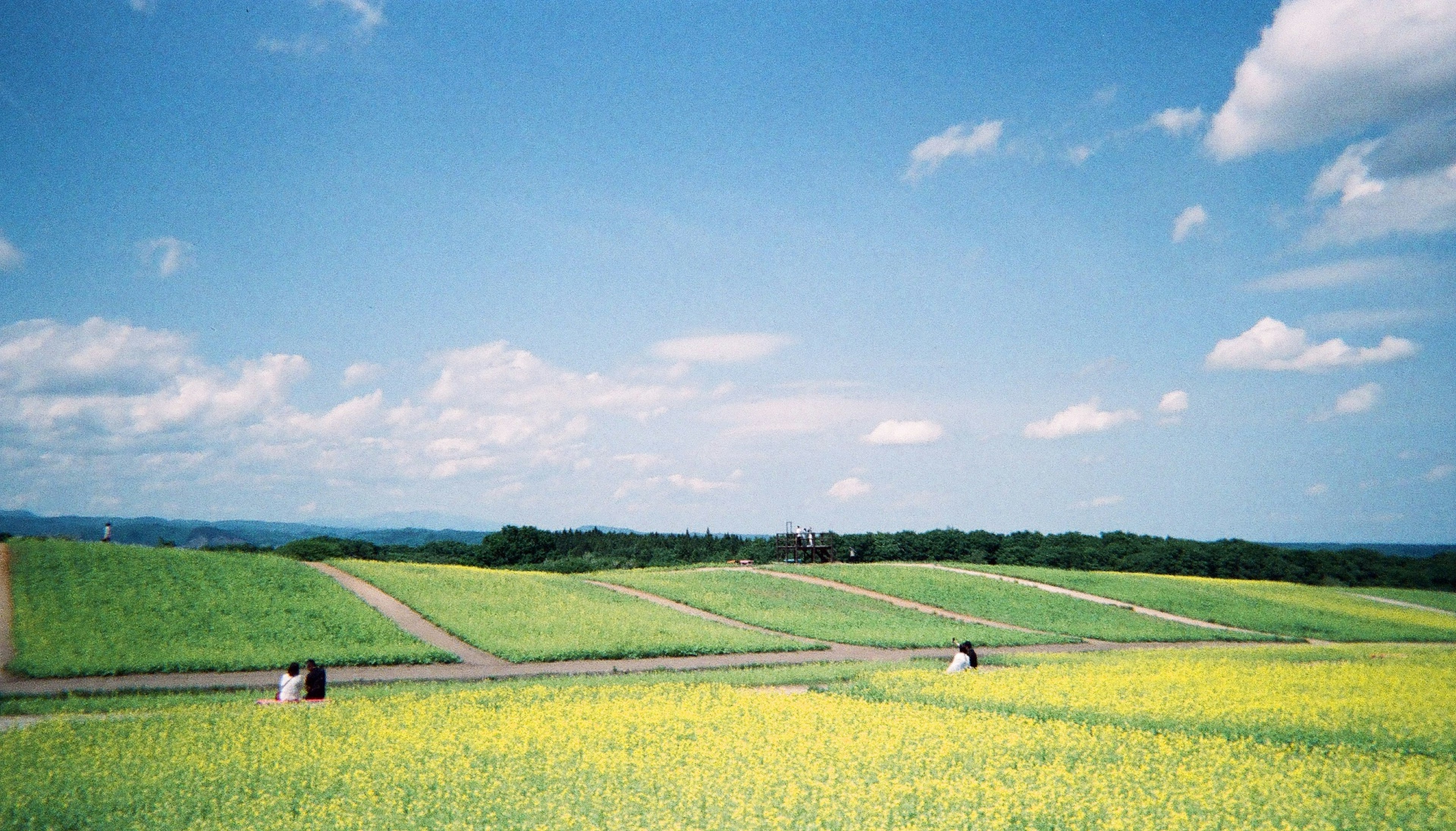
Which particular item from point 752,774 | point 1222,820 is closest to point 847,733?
point 752,774

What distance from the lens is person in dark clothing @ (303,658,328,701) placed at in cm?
2328

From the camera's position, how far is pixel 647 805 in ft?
43.8

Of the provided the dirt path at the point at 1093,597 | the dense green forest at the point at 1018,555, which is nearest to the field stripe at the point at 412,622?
the dirt path at the point at 1093,597

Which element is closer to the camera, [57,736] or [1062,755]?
[1062,755]

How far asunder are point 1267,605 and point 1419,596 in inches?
948

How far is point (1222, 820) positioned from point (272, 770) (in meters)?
15.5

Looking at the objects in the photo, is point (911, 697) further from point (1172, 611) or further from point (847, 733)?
point (1172, 611)

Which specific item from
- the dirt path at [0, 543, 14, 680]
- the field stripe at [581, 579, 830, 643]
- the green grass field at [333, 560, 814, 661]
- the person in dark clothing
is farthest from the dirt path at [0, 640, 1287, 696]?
the person in dark clothing

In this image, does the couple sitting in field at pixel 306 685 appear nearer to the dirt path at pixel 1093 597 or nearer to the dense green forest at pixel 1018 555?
the dirt path at pixel 1093 597

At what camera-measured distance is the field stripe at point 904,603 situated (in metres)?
45.3

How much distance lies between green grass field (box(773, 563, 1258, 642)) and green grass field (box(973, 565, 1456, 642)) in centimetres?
447

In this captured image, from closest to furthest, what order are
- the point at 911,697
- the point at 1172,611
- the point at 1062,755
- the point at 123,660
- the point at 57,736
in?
the point at 1062,755, the point at 57,736, the point at 911,697, the point at 123,660, the point at 1172,611

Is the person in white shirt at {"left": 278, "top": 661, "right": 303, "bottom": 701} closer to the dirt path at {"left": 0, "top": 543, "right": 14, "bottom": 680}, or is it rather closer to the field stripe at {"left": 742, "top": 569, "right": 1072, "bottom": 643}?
the dirt path at {"left": 0, "top": 543, "right": 14, "bottom": 680}

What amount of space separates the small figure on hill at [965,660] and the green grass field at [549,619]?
31.0 feet
